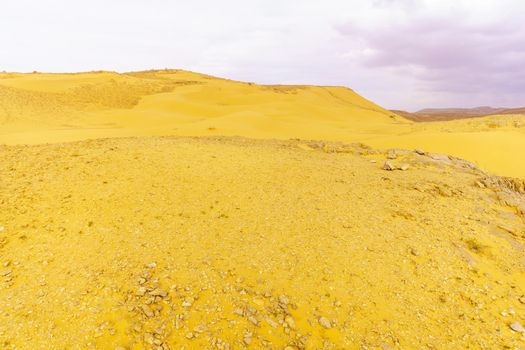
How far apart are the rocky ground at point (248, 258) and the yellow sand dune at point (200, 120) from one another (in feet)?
11.8

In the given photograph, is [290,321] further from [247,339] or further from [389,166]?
[389,166]

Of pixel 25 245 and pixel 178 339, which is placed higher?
pixel 25 245

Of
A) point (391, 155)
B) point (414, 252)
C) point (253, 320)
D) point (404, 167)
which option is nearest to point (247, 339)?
point (253, 320)

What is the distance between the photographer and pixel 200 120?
15.5 m

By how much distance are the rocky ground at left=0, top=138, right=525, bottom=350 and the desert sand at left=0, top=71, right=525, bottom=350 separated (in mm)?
19

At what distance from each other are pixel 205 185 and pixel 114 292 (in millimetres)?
2485

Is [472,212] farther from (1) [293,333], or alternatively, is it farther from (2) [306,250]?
(1) [293,333]

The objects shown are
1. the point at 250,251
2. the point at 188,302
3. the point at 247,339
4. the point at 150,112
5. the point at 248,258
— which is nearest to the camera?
the point at 247,339

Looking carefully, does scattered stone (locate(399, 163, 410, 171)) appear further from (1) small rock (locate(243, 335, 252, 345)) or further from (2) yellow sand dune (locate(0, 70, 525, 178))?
(1) small rock (locate(243, 335, 252, 345))

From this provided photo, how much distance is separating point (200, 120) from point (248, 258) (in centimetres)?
1258

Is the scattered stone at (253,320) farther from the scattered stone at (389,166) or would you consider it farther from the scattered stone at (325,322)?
the scattered stone at (389,166)

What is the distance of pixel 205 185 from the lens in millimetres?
5465

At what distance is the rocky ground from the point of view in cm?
301

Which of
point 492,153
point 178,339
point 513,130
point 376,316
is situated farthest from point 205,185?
point 513,130
